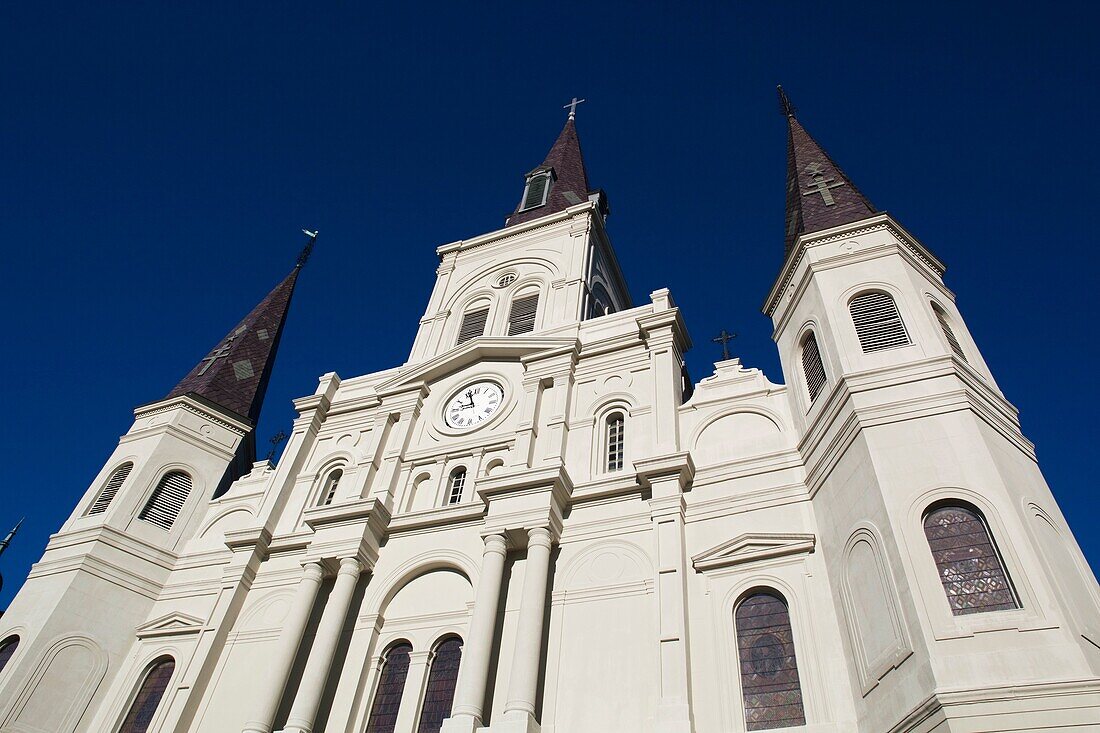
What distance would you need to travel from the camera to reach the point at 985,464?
450 inches

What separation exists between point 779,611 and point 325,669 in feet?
26.3

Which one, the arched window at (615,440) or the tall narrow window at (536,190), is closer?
the arched window at (615,440)

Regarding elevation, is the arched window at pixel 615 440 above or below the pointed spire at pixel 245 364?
below

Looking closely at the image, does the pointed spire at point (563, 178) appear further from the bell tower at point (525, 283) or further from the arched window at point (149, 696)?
the arched window at point (149, 696)

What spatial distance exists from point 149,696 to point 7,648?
10.5 feet

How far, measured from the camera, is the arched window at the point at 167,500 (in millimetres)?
19859

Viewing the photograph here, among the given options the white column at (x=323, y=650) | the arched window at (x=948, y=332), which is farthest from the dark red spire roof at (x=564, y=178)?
the white column at (x=323, y=650)

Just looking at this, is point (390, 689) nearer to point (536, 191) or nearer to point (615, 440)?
Answer: point (615, 440)

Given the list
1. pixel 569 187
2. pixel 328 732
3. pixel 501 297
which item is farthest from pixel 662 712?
pixel 569 187

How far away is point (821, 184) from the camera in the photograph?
781 inches

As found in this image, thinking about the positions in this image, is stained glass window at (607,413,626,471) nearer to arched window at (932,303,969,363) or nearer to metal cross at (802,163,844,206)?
arched window at (932,303,969,363)

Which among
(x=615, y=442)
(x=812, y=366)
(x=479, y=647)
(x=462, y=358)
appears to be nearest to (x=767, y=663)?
(x=479, y=647)

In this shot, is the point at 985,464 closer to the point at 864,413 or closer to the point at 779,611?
the point at 864,413

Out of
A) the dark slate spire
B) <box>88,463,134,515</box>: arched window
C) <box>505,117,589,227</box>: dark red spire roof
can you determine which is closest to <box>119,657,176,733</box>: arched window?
<box>88,463,134,515</box>: arched window
